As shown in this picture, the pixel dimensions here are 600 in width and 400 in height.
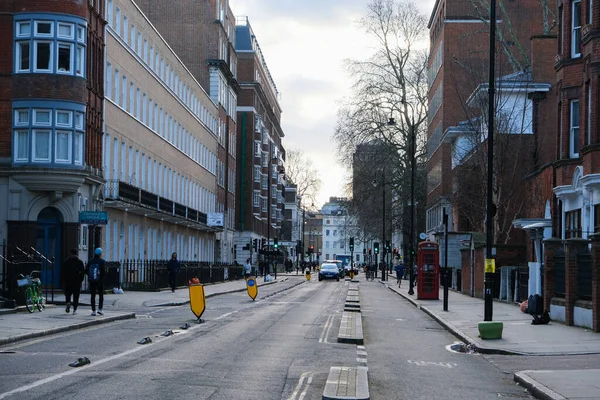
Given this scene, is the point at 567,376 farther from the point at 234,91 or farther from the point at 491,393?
the point at 234,91

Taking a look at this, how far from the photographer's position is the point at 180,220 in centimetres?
6612

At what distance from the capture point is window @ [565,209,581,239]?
35188 millimetres

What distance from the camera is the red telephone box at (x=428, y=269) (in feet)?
141

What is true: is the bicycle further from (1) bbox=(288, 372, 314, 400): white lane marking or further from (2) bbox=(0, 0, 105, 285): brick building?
(1) bbox=(288, 372, 314, 400): white lane marking

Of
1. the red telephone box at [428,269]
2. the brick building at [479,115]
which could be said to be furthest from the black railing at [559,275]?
the brick building at [479,115]

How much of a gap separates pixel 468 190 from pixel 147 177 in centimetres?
1826

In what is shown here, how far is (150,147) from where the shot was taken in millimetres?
59250

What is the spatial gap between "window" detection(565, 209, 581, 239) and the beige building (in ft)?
68.1

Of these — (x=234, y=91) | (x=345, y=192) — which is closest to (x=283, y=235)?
(x=234, y=91)

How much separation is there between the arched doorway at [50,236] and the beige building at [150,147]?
18.2 ft

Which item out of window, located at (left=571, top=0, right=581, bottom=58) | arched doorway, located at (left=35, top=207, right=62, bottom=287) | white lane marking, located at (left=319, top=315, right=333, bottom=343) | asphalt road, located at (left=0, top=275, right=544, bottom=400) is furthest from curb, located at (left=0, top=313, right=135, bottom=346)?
window, located at (left=571, top=0, right=581, bottom=58)

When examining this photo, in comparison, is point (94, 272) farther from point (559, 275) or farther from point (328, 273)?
point (328, 273)

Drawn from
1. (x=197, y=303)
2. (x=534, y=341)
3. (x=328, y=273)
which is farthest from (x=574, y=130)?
(x=328, y=273)

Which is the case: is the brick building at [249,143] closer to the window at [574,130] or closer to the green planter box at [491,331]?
the window at [574,130]
